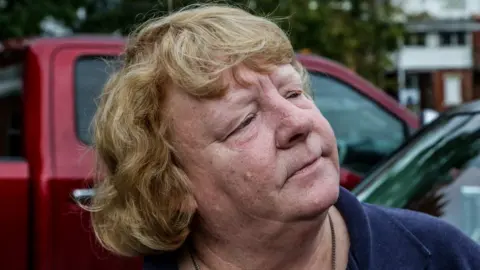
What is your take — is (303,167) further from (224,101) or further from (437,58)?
→ (437,58)

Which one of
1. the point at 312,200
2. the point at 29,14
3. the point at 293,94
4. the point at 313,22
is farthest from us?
the point at 313,22

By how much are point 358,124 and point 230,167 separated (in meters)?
2.78

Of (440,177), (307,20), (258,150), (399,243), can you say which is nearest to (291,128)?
(258,150)

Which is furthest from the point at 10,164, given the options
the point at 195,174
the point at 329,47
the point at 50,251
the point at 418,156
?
the point at 329,47

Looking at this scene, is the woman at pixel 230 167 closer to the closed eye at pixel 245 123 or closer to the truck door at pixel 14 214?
the closed eye at pixel 245 123

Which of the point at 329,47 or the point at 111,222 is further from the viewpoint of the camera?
the point at 329,47

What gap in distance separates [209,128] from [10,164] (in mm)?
2361

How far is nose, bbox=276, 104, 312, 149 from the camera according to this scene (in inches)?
57.1

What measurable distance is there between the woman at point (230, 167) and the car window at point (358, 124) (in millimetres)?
2403

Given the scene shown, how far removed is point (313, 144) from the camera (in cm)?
147

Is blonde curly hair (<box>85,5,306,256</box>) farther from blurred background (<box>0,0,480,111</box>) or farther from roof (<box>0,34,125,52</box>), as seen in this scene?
roof (<box>0,34,125,52</box>)

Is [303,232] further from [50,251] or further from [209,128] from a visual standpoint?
[50,251]

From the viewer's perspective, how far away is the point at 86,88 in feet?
12.8

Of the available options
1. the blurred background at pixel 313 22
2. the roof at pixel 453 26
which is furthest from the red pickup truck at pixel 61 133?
the roof at pixel 453 26
